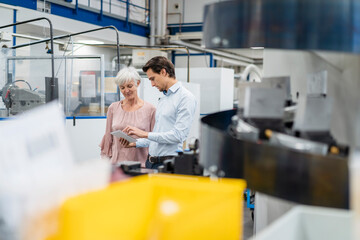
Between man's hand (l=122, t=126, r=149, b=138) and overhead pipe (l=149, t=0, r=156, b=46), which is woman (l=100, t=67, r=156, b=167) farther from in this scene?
overhead pipe (l=149, t=0, r=156, b=46)

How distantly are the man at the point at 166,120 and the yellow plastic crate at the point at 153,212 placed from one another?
5.40 feet

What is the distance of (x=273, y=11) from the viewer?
904 millimetres

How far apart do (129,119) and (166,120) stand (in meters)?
0.32

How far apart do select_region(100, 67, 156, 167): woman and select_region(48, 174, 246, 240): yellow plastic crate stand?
1911 millimetres

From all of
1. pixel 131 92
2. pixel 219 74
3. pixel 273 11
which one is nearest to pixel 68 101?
pixel 131 92

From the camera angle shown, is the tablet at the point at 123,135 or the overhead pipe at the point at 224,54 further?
the overhead pipe at the point at 224,54

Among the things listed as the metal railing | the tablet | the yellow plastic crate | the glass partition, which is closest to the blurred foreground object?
the yellow plastic crate

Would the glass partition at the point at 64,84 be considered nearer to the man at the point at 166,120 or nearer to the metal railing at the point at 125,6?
the man at the point at 166,120

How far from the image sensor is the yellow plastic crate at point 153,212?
0.62 metres

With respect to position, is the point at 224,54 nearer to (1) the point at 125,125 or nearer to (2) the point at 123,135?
(1) the point at 125,125

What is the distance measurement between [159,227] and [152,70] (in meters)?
2.04

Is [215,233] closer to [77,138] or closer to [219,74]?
[77,138]

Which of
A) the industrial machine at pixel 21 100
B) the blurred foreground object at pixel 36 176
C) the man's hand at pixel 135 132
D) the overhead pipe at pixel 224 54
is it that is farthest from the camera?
the overhead pipe at pixel 224 54

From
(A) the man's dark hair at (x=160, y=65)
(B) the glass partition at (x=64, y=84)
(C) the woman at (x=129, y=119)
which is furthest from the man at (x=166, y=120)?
(B) the glass partition at (x=64, y=84)
